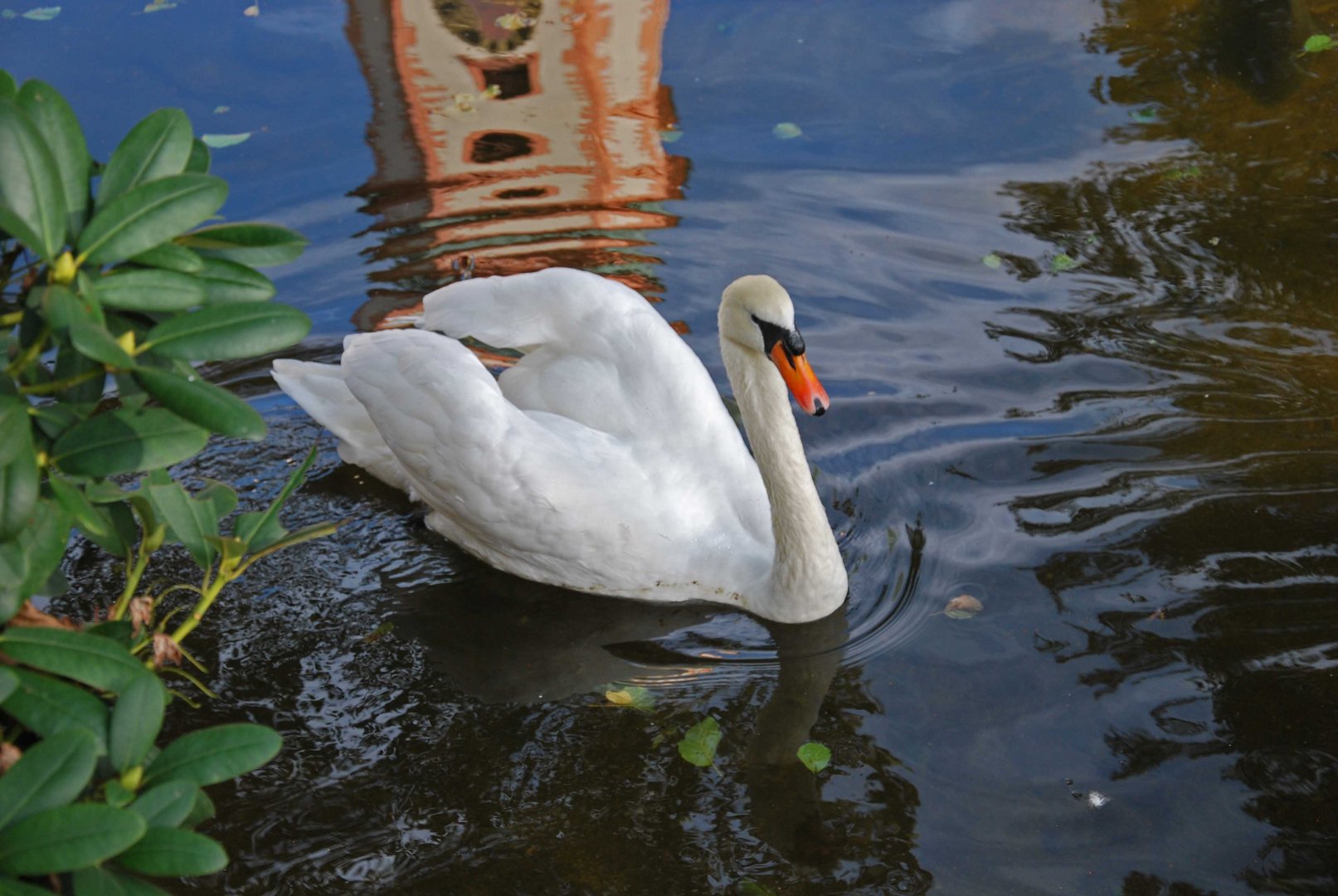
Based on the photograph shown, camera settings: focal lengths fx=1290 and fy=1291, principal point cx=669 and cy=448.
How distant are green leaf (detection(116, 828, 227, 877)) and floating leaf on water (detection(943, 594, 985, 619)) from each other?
334 cm

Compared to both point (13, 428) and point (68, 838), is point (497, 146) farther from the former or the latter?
point (68, 838)

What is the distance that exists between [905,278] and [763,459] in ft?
8.52

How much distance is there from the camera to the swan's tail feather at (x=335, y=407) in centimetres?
548

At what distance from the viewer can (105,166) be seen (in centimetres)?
224

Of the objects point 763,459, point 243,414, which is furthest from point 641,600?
point 243,414

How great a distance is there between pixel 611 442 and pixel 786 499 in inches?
27.7

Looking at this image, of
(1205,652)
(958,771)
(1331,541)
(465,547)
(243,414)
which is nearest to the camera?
(243,414)

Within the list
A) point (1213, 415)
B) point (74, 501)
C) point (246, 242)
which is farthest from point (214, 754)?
point (1213, 415)

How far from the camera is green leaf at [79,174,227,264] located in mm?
2037

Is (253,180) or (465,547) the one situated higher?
(253,180)

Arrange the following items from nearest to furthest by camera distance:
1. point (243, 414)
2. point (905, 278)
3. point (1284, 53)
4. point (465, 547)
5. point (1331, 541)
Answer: point (243, 414) < point (1331, 541) < point (465, 547) < point (905, 278) < point (1284, 53)

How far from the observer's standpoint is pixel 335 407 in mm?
5527

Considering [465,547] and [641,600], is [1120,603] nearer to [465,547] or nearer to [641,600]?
[641,600]

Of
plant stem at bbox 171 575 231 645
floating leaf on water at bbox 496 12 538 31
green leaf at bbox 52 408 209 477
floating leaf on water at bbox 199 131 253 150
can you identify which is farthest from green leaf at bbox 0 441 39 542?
floating leaf on water at bbox 496 12 538 31
